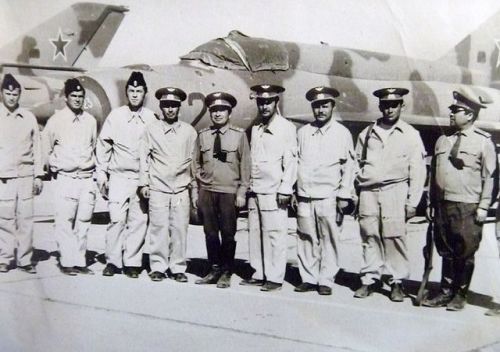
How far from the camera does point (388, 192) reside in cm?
207

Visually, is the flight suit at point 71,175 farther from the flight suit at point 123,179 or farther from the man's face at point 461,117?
the man's face at point 461,117

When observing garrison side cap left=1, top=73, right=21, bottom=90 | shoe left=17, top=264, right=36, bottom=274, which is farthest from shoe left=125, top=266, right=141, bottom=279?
garrison side cap left=1, top=73, right=21, bottom=90

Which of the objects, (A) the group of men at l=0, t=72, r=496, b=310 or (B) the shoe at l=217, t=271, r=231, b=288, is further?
(B) the shoe at l=217, t=271, r=231, b=288

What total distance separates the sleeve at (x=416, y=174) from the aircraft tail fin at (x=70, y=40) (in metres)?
1.15

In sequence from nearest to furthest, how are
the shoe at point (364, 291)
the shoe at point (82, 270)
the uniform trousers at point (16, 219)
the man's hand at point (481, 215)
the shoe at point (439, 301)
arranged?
the man's hand at point (481, 215), the shoe at point (439, 301), the shoe at point (364, 291), the uniform trousers at point (16, 219), the shoe at point (82, 270)

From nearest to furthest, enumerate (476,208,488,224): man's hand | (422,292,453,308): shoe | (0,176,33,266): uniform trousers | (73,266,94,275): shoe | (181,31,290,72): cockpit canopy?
(476,208,488,224): man's hand → (422,292,453,308): shoe → (0,176,33,266): uniform trousers → (73,266,94,275): shoe → (181,31,290,72): cockpit canopy

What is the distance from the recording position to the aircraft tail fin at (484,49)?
1.95 meters

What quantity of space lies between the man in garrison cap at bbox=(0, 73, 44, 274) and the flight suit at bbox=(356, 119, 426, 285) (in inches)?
50.7

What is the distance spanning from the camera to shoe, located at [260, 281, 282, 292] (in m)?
2.20

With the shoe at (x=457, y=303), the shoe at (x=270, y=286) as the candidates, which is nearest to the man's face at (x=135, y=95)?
the shoe at (x=270, y=286)

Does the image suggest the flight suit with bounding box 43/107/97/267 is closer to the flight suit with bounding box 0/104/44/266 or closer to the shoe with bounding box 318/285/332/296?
the flight suit with bounding box 0/104/44/266

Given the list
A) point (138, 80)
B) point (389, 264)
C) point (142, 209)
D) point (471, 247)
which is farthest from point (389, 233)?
point (138, 80)

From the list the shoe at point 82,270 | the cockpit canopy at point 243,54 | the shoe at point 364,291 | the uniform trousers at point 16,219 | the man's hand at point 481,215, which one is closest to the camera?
the man's hand at point 481,215

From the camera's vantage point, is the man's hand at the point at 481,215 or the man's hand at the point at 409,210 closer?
the man's hand at the point at 481,215
